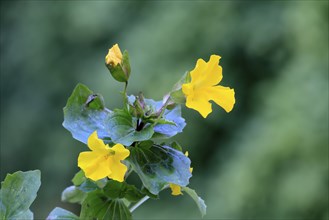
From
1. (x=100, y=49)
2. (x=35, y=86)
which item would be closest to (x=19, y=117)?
(x=35, y=86)

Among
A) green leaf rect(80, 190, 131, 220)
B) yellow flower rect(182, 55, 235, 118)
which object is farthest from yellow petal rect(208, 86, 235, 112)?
green leaf rect(80, 190, 131, 220)

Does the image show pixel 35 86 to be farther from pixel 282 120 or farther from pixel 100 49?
pixel 282 120

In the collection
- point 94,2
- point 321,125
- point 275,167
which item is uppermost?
point 94,2

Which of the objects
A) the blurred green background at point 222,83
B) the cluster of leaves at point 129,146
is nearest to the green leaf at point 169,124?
the cluster of leaves at point 129,146

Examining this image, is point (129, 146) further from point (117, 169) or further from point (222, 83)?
point (222, 83)

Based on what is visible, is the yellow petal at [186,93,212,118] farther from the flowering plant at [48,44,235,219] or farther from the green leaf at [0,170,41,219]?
the green leaf at [0,170,41,219]

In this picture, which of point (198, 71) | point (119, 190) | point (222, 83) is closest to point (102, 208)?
point (119, 190)
